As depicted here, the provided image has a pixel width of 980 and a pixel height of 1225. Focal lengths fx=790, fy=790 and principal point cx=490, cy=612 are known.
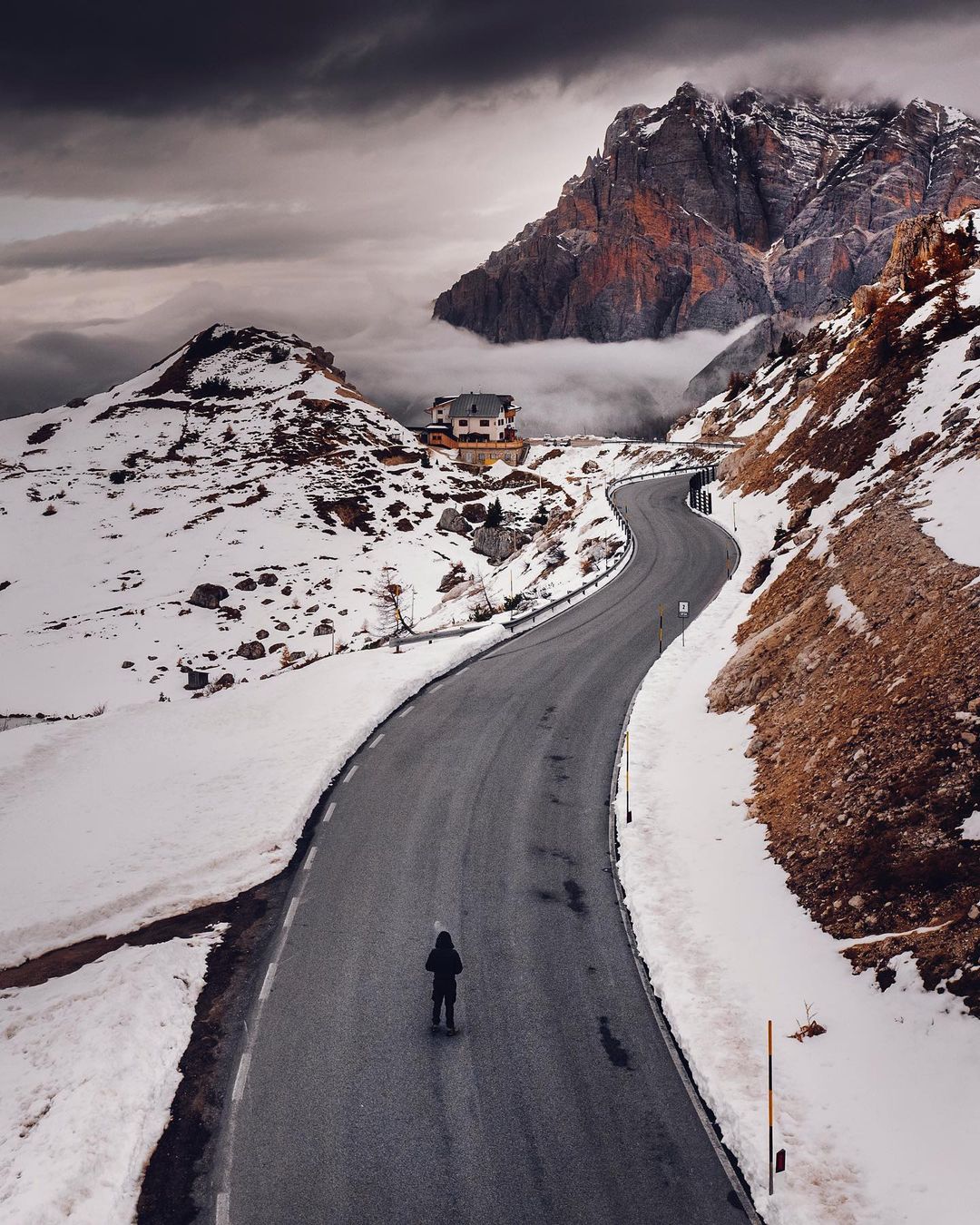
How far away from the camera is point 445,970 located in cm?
1091

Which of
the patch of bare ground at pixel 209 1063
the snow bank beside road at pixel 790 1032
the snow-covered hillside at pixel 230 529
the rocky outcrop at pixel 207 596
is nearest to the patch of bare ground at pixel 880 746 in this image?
the snow bank beside road at pixel 790 1032

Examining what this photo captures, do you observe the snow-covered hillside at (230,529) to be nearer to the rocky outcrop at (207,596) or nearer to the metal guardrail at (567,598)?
the rocky outcrop at (207,596)

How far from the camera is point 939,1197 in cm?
779

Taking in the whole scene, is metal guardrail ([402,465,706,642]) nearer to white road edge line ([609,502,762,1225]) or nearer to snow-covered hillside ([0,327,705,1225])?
snow-covered hillside ([0,327,705,1225])

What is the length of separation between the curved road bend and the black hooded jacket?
0.90m

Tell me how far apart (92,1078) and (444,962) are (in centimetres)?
468

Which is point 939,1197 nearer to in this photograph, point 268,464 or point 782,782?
point 782,782

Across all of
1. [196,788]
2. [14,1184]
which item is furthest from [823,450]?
[14,1184]

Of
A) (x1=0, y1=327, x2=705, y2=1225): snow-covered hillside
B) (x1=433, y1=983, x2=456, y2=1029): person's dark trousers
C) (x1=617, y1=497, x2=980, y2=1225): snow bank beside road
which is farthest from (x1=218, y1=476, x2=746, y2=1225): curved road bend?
(x1=0, y1=327, x2=705, y2=1225): snow-covered hillside

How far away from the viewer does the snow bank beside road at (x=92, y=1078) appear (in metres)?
8.58

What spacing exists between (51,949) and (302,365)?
140m

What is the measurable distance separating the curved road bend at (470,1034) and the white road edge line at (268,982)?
0.10 metres

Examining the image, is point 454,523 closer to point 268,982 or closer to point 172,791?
point 172,791

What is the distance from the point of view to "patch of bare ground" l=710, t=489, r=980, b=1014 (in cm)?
1074
